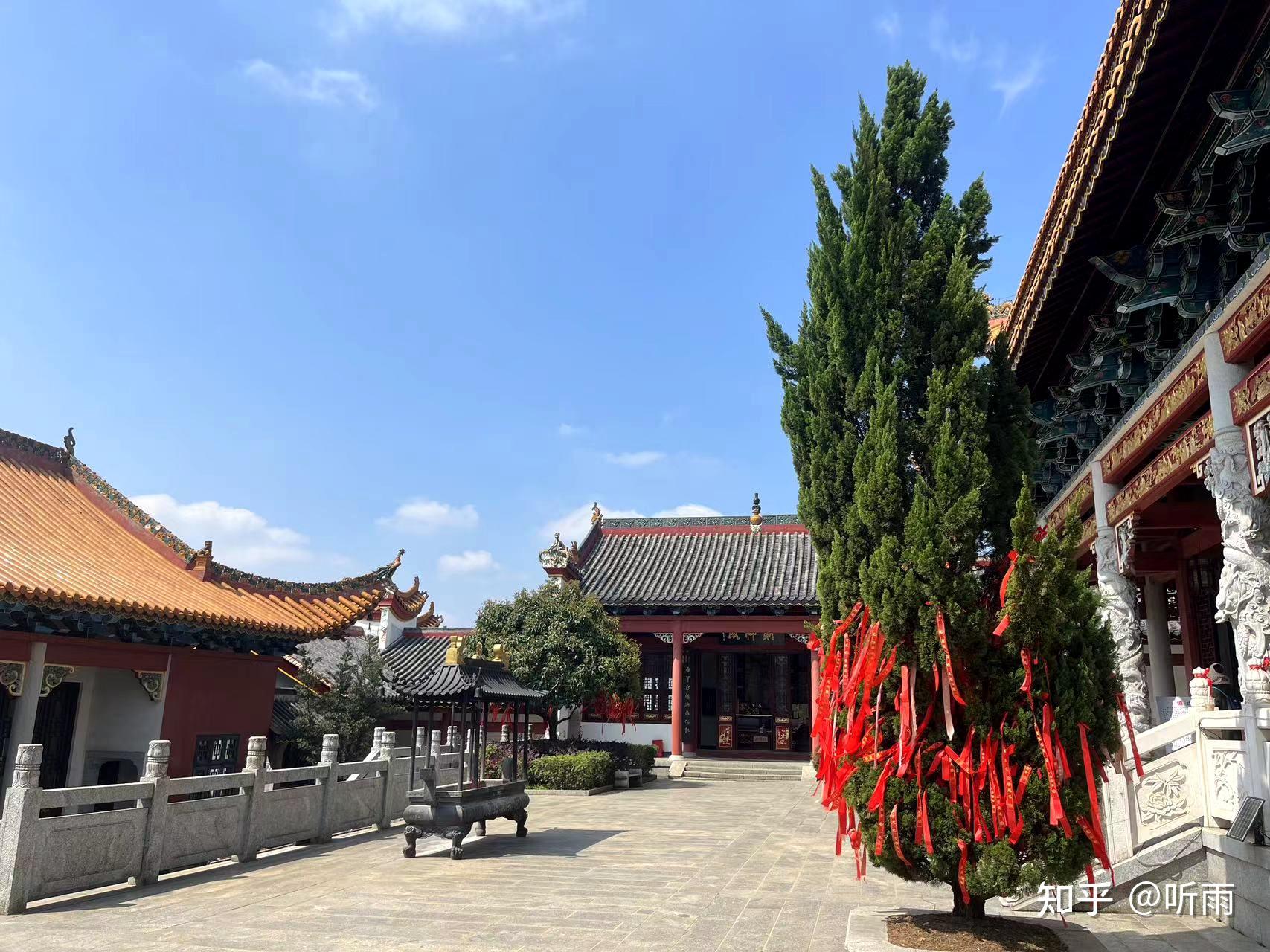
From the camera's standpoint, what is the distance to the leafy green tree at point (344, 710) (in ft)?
56.5

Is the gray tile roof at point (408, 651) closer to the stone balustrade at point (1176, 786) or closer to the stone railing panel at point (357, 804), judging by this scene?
the stone railing panel at point (357, 804)

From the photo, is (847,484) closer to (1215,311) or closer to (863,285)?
(863,285)

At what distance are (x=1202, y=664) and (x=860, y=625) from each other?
328 inches

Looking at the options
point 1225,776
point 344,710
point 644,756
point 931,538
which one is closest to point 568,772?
point 644,756

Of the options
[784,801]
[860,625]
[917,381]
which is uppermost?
[917,381]

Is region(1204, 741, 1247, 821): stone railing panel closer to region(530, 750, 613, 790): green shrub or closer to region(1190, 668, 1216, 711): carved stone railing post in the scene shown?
region(1190, 668, 1216, 711): carved stone railing post

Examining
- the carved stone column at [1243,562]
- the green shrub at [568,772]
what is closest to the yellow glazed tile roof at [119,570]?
the green shrub at [568,772]

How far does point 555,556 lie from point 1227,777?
1669 centimetres

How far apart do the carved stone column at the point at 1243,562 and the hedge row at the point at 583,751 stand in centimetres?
1263

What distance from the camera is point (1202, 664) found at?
1097 centimetres

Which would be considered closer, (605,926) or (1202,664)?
(605,926)

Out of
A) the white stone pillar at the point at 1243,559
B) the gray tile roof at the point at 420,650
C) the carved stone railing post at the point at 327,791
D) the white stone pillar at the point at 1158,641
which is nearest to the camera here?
the white stone pillar at the point at 1243,559

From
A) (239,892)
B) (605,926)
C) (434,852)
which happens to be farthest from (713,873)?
(239,892)

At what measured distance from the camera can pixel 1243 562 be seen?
6.11m
